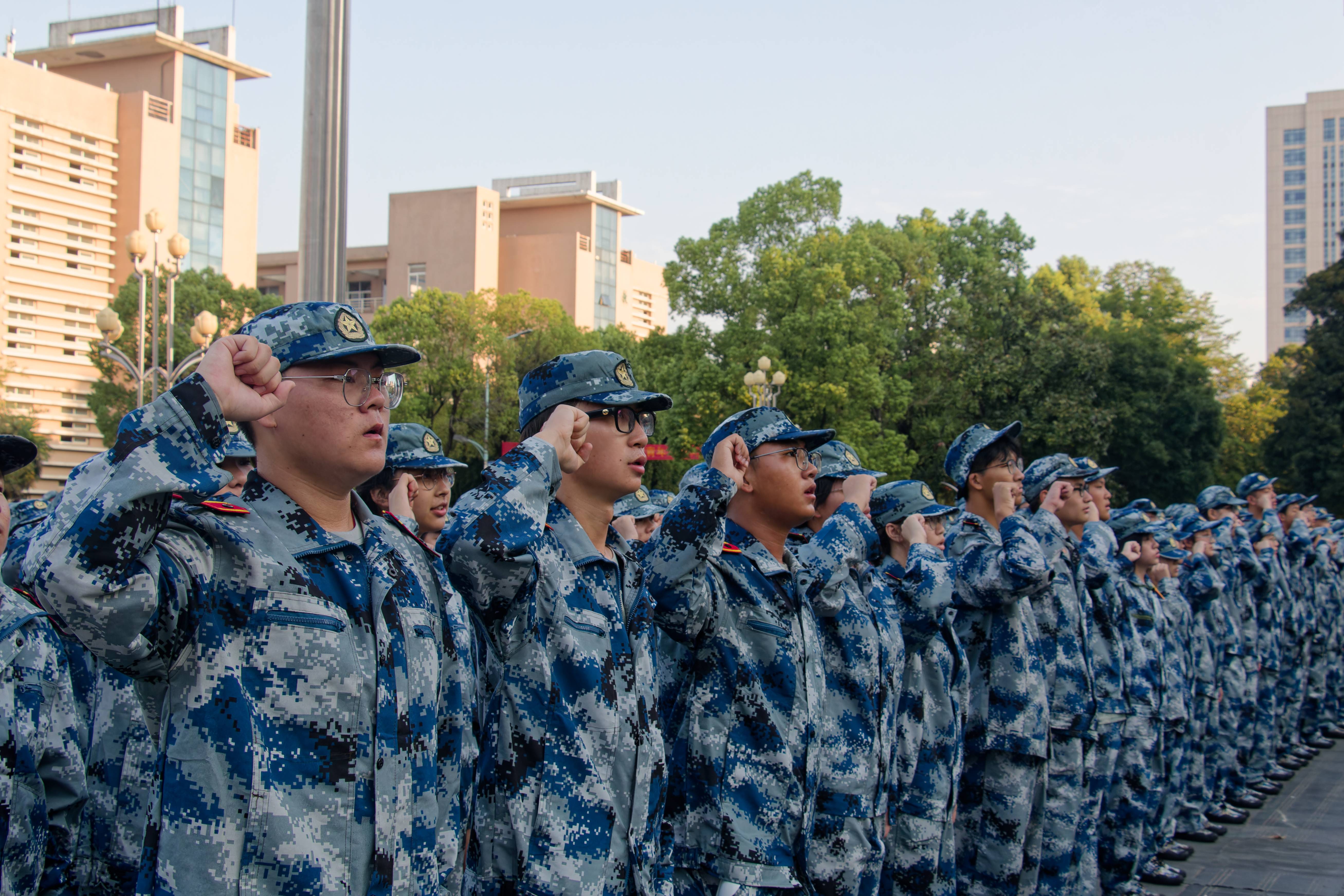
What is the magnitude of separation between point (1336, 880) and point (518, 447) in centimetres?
690

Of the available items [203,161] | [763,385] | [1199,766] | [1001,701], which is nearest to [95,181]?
[203,161]

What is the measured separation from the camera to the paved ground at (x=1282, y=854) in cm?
737

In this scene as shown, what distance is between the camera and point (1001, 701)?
5.80 m

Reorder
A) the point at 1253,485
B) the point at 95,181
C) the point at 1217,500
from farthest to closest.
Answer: the point at 95,181
the point at 1253,485
the point at 1217,500

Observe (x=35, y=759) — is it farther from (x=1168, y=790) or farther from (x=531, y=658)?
(x=1168, y=790)

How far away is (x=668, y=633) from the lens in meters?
3.99

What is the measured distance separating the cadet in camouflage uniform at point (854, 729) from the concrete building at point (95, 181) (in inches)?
1813

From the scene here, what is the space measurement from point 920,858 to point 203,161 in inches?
2665

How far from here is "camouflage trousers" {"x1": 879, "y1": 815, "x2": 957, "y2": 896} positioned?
17.1 ft

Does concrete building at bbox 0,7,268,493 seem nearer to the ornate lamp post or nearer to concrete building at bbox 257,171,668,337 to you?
concrete building at bbox 257,171,668,337

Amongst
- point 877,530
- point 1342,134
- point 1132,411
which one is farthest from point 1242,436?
point 1342,134

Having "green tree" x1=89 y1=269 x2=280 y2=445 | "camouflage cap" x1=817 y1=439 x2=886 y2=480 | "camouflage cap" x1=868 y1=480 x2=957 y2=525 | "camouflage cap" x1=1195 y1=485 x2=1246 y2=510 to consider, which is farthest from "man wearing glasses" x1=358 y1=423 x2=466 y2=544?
"green tree" x1=89 y1=269 x2=280 y2=445

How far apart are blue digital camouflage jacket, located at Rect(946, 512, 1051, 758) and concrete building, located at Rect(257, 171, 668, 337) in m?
66.5

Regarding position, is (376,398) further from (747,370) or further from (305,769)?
(747,370)
